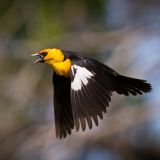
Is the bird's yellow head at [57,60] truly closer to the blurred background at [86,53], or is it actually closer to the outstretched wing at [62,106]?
the outstretched wing at [62,106]

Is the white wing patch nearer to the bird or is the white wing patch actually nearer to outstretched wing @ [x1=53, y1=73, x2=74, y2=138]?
the bird

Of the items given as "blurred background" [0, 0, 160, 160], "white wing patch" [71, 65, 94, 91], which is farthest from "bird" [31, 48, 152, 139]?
"blurred background" [0, 0, 160, 160]

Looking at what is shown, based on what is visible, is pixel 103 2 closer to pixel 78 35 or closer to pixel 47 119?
pixel 78 35

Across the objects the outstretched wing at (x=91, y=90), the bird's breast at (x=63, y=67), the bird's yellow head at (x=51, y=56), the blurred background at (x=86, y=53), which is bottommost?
the outstretched wing at (x=91, y=90)

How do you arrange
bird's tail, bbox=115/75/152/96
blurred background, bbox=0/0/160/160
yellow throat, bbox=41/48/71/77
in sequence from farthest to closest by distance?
blurred background, bbox=0/0/160/160 → bird's tail, bbox=115/75/152/96 → yellow throat, bbox=41/48/71/77

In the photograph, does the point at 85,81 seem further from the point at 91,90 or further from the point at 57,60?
the point at 57,60

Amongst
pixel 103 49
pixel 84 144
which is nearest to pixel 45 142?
pixel 84 144

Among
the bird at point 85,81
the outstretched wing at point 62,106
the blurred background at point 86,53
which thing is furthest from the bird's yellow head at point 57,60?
the blurred background at point 86,53
